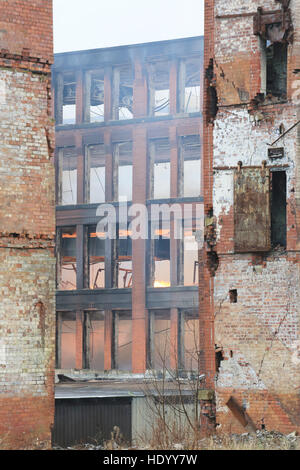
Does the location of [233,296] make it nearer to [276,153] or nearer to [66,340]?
[276,153]

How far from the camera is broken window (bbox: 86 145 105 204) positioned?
3575cm

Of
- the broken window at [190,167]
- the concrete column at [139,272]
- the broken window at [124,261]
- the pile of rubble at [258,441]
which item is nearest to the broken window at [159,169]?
the concrete column at [139,272]

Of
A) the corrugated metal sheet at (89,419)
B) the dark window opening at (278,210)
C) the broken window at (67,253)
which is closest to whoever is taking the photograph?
the dark window opening at (278,210)

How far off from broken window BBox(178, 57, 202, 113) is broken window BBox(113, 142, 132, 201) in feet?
9.50

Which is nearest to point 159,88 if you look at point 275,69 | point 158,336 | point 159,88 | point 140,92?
point 159,88

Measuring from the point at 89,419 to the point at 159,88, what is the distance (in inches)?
810

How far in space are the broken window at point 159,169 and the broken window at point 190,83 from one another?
1.72 meters

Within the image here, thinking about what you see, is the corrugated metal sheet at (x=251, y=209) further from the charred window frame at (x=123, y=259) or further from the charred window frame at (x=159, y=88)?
the charred window frame at (x=159, y=88)

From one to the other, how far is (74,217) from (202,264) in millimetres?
18297

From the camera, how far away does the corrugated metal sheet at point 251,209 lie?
54.3 feet

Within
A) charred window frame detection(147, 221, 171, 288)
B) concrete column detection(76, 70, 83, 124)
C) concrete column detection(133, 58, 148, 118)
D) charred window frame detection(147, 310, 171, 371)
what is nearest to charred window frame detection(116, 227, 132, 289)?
charred window frame detection(147, 221, 171, 288)

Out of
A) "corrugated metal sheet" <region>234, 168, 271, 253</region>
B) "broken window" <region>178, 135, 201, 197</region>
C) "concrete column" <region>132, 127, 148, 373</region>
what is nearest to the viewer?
"corrugated metal sheet" <region>234, 168, 271, 253</region>

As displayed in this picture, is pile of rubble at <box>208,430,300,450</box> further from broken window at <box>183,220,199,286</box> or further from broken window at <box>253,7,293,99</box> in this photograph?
broken window at <box>183,220,199,286</box>
